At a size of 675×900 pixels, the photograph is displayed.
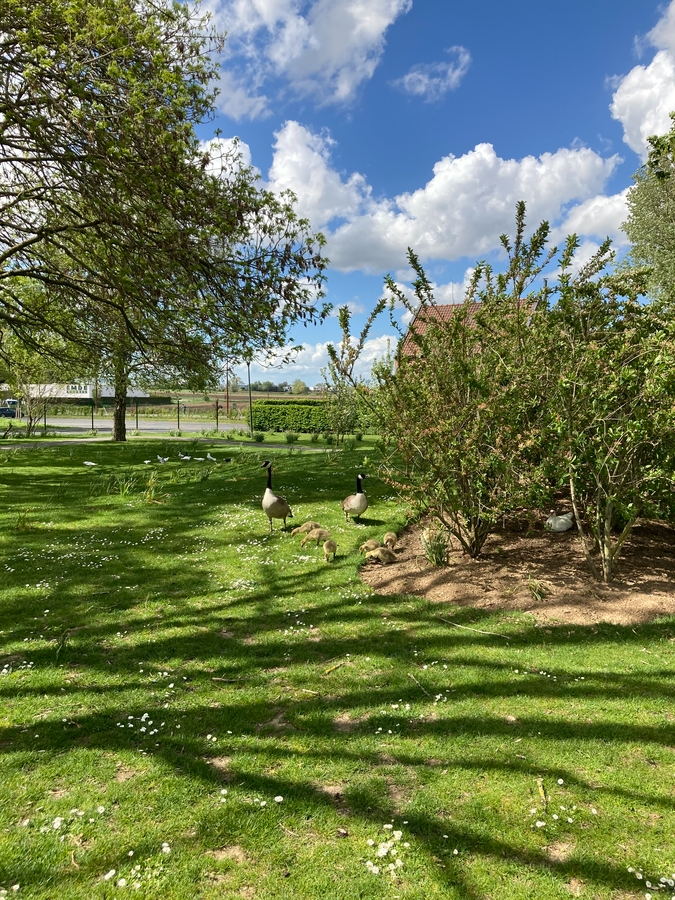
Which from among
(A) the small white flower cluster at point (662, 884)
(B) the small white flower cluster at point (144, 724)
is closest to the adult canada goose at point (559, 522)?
(A) the small white flower cluster at point (662, 884)

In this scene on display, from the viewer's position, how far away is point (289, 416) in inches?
1560

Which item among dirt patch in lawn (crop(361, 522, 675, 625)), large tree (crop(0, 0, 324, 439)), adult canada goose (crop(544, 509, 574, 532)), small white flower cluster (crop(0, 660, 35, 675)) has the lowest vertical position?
small white flower cluster (crop(0, 660, 35, 675))

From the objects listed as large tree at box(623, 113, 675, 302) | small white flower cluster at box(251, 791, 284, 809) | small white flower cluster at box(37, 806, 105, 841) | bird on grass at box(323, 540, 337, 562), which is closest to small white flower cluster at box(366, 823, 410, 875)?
small white flower cluster at box(251, 791, 284, 809)

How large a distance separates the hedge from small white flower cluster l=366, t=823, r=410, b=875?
35295mm

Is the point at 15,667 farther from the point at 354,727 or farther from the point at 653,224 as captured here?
the point at 653,224

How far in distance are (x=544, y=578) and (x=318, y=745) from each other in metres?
3.64

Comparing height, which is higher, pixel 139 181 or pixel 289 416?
pixel 139 181

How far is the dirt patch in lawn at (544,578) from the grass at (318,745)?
0.28 metres

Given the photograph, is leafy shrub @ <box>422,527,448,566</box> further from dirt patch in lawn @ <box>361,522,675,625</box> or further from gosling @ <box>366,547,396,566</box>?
gosling @ <box>366,547,396,566</box>

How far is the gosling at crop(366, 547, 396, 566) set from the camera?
22.8 ft

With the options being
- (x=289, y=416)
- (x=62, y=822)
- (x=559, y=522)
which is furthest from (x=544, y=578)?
(x=289, y=416)

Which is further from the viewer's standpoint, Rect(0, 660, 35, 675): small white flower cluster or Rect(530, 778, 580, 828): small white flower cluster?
Rect(0, 660, 35, 675): small white flower cluster

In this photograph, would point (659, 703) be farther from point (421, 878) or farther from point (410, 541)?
point (410, 541)

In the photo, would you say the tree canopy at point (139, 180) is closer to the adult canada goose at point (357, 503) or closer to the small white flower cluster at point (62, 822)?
the adult canada goose at point (357, 503)
